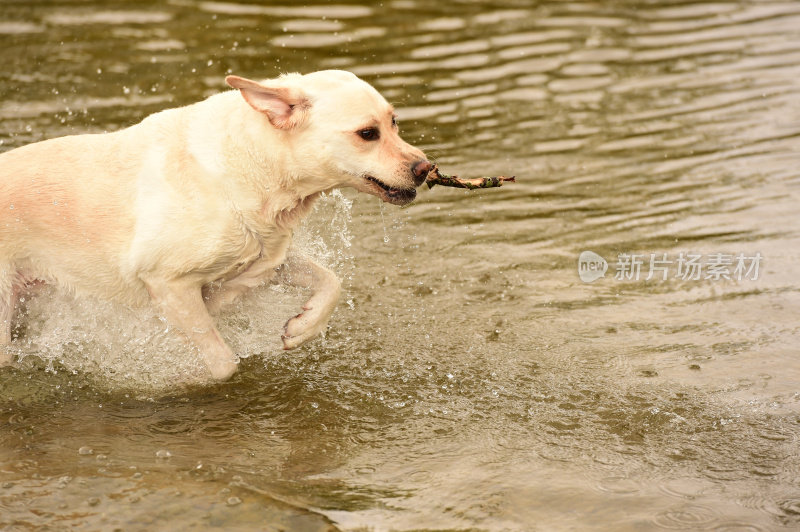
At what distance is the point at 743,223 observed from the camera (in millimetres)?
7621

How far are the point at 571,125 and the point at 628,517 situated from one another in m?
6.07

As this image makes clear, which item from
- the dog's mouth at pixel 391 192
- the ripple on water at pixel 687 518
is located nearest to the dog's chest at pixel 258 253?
the dog's mouth at pixel 391 192

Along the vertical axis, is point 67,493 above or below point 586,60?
below

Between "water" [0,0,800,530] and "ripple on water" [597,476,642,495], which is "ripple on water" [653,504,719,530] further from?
"ripple on water" [597,476,642,495]

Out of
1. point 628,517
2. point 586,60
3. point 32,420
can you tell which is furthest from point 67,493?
point 586,60

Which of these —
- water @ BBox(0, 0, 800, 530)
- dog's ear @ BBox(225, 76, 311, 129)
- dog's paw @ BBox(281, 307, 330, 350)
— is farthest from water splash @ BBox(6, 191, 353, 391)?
dog's ear @ BBox(225, 76, 311, 129)

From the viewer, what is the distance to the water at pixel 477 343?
173 inches

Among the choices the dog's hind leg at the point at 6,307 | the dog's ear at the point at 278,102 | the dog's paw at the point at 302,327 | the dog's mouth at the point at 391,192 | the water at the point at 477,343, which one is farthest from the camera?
the dog's paw at the point at 302,327

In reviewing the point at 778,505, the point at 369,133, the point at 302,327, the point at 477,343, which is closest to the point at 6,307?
the point at 302,327

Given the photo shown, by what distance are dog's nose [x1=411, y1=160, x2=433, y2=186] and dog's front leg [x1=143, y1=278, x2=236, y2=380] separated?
50.2 inches

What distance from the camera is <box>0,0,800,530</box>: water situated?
14.5ft

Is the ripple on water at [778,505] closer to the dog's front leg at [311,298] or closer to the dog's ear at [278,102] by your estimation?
the dog's front leg at [311,298]

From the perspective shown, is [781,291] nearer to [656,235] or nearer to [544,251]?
[656,235]

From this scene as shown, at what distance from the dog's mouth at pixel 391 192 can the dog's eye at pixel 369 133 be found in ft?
0.64
